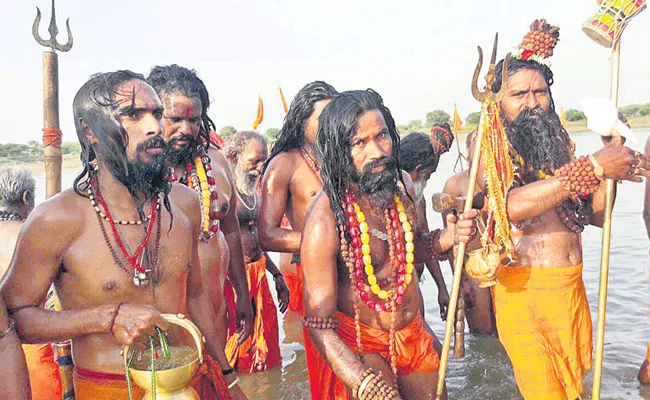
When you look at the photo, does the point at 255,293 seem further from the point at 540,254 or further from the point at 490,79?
the point at 490,79

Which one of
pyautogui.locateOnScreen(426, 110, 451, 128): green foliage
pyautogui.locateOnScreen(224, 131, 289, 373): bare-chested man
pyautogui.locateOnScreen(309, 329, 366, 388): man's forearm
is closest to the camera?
pyautogui.locateOnScreen(309, 329, 366, 388): man's forearm


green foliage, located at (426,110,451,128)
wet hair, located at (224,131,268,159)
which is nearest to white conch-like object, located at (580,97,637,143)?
wet hair, located at (224,131,268,159)

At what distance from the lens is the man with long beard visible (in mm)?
3721

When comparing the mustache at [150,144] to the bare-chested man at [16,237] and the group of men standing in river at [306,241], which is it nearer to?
the group of men standing in river at [306,241]

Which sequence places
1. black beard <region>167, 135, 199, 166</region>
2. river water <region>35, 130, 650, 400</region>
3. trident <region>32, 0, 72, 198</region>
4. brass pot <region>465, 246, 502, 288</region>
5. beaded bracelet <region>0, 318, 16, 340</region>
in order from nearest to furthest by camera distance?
beaded bracelet <region>0, 318, 16, 340</region> → trident <region>32, 0, 72, 198</region> → brass pot <region>465, 246, 502, 288</region> → black beard <region>167, 135, 199, 166</region> → river water <region>35, 130, 650, 400</region>

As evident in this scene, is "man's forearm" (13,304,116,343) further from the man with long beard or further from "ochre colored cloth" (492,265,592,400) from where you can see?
"ochre colored cloth" (492,265,592,400)

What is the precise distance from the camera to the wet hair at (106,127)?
2430 millimetres

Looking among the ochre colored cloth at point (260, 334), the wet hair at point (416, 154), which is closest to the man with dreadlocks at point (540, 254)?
the wet hair at point (416, 154)

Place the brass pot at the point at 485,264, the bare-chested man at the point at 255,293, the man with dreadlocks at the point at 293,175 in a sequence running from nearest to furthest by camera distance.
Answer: the brass pot at the point at 485,264 → the man with dreadlocks at the point at 293,175 → the bare-chested man at the point at 255,293

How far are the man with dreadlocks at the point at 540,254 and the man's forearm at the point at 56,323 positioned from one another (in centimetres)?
224

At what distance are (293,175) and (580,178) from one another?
2.01 metres

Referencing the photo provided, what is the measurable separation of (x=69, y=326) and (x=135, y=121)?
88cm

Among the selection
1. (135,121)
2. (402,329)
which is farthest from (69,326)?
(402,329)

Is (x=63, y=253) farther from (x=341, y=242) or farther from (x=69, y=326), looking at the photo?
(x=341, y=242)
